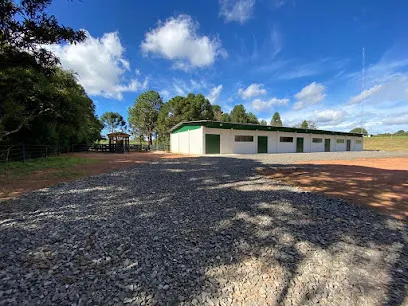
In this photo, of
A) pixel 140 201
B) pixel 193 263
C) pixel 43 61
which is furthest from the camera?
pixel 43 61

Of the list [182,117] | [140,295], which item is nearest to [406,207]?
[140,295]

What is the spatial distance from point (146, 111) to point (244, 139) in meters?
24.0

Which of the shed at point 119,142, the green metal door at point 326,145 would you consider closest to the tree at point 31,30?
the shed at point 119,142

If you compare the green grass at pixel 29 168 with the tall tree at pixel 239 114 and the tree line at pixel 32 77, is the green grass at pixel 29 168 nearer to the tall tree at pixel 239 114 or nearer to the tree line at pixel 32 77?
the tree line at pixel 32 77

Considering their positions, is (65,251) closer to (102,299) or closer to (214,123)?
(102,299)

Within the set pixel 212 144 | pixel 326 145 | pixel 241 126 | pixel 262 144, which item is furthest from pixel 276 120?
pixel 212 144

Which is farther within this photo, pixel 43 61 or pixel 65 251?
pixel 43 61

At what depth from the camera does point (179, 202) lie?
480cm

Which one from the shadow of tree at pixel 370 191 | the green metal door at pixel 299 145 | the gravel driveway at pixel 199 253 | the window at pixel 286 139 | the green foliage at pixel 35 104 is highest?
the green foliage at pixel 35 104

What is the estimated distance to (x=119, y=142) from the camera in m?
26.1

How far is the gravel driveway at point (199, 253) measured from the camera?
78.0 inches

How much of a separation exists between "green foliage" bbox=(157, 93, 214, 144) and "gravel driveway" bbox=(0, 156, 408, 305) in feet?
101

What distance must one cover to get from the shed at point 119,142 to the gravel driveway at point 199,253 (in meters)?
22.1

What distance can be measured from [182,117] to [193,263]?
32947mm
